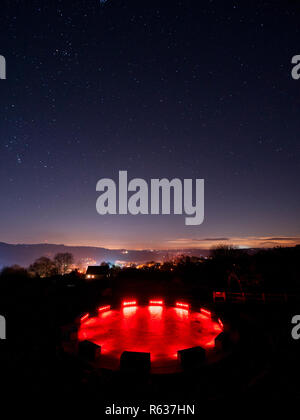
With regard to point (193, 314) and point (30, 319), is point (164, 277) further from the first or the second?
point (30, 319)

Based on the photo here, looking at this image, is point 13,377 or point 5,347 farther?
point 5,347

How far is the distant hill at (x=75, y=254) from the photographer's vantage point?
325 feet

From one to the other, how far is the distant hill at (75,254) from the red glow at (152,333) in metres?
76.7

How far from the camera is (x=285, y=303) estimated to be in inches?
486

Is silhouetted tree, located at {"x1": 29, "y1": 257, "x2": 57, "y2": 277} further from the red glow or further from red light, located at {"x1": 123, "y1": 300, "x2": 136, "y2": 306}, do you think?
the red glow

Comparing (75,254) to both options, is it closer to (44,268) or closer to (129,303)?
(44,268)

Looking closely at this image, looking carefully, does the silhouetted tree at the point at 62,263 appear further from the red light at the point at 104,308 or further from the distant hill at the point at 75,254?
the red light at the point at 104,308

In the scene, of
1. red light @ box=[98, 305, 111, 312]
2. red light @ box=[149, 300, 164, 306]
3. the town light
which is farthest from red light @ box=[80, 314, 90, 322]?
red light @ box=[149, 300, 164, 306]

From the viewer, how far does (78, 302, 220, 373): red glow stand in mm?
8172

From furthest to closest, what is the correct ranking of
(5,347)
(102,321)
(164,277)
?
(164,277)
(102,321)
(5,347)

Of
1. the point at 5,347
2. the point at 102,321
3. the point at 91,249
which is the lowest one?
the point at 91,249

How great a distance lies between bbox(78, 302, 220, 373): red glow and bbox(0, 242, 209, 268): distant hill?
3021 inches
